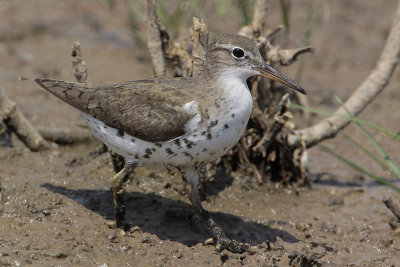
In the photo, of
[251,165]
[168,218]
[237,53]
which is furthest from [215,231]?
[237,53]

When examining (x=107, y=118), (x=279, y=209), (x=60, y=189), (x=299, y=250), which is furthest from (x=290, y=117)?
(x=60, y=189)

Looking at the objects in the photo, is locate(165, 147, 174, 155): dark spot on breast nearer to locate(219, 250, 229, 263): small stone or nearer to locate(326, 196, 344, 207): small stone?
locate(219, 250, 229, 263): small stone

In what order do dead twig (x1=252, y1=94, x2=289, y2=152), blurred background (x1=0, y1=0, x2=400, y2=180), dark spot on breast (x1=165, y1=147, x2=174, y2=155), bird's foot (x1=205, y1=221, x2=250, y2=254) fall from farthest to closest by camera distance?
blurred background (x1=0, y1=0, x2=400, y2=180), dead twig (x1=252, y1=94, x2=289, y2=152), bird's foot (x1=205, y1=221, x2=250, y2=254), dark spot on breast (x1=165, y1=147, x2=174, y2=155)

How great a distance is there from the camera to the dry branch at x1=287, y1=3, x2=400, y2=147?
7059 mm

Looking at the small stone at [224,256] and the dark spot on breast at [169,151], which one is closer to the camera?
the dark spot on breast at [169,151]

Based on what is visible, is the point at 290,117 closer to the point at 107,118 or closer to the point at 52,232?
the point at 107,118

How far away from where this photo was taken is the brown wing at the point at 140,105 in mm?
5141

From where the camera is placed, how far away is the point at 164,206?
607 cm

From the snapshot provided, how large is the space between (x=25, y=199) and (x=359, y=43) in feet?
25.0

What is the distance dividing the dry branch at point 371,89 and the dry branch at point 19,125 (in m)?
3.23

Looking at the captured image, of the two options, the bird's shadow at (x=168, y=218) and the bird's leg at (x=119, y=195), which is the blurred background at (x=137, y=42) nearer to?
the bird's shadow at (x=168, y=218)

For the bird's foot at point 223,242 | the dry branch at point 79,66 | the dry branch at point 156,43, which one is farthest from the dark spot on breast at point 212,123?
the dry branch at point 79,66

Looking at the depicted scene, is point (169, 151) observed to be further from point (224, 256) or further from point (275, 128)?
point (275, 128)

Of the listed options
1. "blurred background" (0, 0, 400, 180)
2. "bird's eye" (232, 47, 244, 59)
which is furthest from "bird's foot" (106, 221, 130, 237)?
"blurred background" (0, 0, 400, 180)
